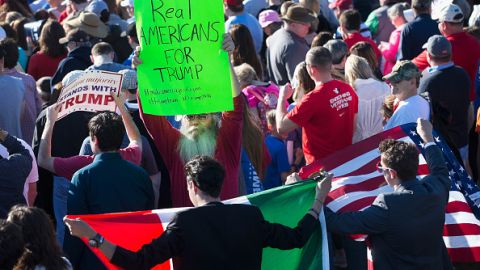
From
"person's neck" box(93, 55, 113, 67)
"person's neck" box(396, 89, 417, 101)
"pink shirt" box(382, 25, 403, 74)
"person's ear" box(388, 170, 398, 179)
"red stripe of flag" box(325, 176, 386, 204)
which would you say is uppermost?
"person's neck" box(93, 55, 113, 67)

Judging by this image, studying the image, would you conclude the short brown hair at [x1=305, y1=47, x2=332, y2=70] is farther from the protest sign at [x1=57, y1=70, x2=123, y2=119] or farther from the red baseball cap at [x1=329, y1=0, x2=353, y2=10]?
the red baseball cap at [x1=329, y1=0, x2=353, y2=10]

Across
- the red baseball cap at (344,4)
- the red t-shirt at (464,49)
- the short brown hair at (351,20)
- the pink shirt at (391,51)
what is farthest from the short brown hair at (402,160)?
the red baseball cap at (344,4)

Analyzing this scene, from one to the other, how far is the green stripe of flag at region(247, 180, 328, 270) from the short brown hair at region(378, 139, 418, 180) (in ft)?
1.57

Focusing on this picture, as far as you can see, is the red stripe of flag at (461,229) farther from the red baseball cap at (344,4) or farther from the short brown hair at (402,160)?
the red baseball cap at (344,4)

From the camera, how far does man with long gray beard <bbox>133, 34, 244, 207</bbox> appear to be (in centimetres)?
694

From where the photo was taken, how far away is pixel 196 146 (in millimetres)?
6930

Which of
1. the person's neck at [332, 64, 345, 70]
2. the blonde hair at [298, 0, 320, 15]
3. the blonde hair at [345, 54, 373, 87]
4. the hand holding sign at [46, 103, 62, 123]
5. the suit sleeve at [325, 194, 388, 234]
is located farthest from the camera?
the blonde hair at [298, 0, 320, 15]

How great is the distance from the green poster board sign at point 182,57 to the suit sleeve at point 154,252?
1594 millimetres

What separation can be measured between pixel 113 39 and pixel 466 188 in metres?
6.39

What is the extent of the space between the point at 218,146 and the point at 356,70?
2275 millimetres

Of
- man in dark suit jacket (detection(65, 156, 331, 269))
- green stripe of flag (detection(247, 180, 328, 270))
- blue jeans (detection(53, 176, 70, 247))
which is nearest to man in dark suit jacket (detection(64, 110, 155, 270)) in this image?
green stripe of flag (detection(247, 180, 328, 270))

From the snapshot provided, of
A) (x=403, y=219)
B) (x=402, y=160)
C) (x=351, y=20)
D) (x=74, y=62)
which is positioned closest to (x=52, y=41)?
(x=74, y=62)

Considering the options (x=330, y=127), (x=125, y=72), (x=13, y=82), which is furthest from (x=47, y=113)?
(x=330, y=127)

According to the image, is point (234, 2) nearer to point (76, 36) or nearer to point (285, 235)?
point (76, 36)
